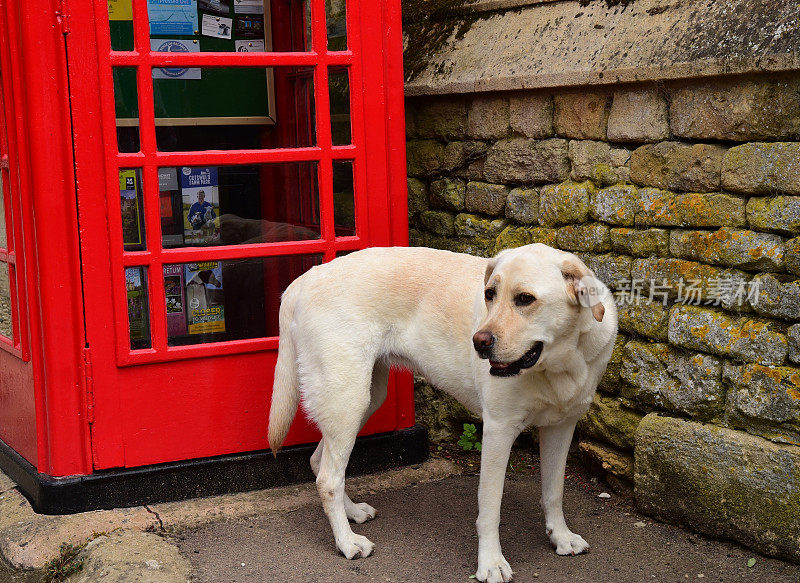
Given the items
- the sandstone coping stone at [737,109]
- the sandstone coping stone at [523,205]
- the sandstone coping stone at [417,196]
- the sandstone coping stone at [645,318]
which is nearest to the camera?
the sandstone coping stone at [737,109]

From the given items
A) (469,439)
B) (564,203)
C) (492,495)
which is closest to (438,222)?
(564,203)

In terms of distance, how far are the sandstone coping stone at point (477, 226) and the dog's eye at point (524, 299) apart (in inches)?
55.7

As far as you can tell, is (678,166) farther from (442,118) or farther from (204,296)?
(204,296)

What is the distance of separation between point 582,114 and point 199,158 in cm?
156

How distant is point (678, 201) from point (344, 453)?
1550 millimetres

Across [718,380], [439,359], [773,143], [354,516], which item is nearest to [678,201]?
[773,143]

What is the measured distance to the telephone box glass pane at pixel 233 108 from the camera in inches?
143

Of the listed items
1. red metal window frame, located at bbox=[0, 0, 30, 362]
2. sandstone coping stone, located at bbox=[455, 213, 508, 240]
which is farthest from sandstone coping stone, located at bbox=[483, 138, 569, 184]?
red metal window frame, located at bbox=[0, 0, 30, 362]

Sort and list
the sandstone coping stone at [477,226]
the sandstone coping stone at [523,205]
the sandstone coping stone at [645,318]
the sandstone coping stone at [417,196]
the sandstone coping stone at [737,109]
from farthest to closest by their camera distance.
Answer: the sandstone coping stone at [417,196], the sandstone coping stone at [477,226], the sandstone coping stone at [523,205], the sandstone coping stone at [645,318], the sandstone coping stone at [737,109]

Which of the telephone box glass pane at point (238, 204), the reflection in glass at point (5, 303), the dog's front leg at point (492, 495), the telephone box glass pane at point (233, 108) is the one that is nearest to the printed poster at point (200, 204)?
the telephone box glass pane at point (238, 204)

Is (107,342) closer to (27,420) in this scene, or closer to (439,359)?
(27,420)

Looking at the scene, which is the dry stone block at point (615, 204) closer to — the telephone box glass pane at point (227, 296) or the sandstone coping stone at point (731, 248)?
the sandstone coping stone at point (731, 248)

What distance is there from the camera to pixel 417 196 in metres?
4.70

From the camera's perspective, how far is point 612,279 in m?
3.63
